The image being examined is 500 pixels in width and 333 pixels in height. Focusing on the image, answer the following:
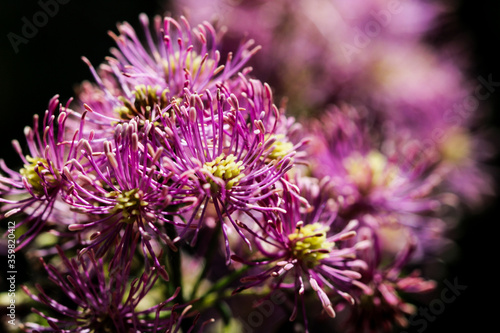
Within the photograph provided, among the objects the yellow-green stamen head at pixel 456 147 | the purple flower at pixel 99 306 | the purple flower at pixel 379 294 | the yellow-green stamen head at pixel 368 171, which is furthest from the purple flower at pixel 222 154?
the yellow-green stamen head at pixel 456 147

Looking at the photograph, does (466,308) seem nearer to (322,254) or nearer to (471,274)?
(471,274)

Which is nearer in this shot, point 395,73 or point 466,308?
point 395,73

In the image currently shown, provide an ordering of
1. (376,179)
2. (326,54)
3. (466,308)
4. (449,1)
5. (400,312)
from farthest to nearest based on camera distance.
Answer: (449,1) → (466,308) → (326,54) → (376,179) → (400,312)

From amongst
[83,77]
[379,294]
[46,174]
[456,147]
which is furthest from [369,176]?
[83,77]

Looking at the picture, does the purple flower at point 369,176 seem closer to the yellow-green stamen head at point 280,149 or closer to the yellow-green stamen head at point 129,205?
the yellow-green stamen head at point 280,149

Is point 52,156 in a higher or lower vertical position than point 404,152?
higher

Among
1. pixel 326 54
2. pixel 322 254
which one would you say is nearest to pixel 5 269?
pixel 322 254
